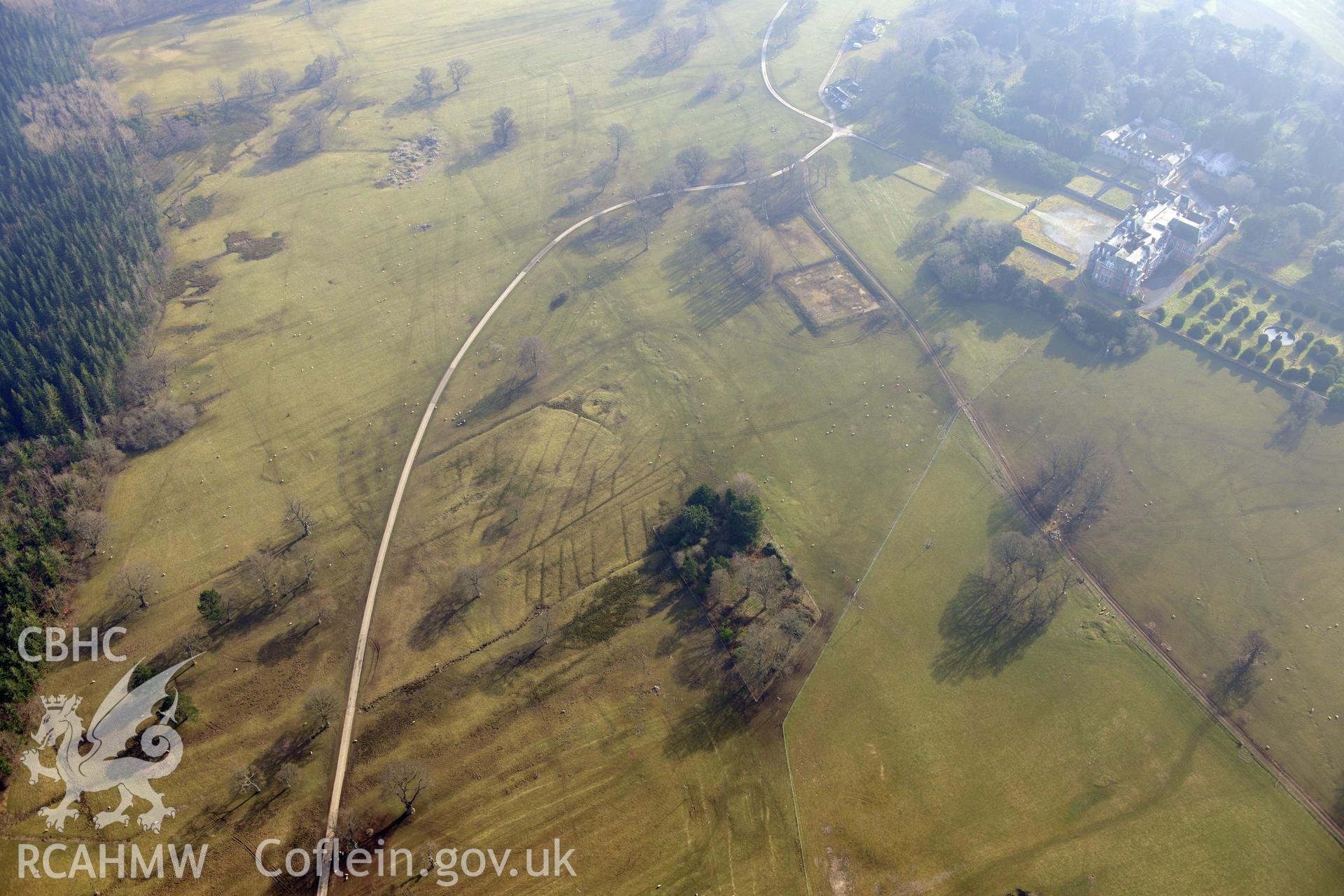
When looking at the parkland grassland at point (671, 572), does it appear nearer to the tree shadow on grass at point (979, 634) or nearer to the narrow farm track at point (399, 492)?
the tree shadow on grass at point (979, 634)

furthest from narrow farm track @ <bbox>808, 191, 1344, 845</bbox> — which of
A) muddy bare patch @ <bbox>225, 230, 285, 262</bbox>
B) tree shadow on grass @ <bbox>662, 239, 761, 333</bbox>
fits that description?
muddy bare patch @ <bbox>225, 230, 285, 262</bbox>

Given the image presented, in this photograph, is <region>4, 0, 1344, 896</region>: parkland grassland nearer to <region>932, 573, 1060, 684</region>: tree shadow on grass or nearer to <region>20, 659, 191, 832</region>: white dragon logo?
<region>932, 573, 1060, 684</region>: tree shadow on grass

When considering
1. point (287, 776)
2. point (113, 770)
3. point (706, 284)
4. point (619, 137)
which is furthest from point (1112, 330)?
point (113, 770)

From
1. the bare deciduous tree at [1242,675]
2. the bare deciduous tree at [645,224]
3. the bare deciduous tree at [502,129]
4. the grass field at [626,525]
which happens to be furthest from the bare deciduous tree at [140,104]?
the bare deciduous tree at [1242,675]

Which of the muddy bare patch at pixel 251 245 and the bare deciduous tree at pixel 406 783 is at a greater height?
the muddy bare patch at pixel 251 245

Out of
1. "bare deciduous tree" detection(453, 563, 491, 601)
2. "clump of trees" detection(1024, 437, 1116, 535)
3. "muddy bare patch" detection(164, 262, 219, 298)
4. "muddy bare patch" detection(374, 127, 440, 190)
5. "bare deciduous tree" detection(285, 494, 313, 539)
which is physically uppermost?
"muddy bare patch" detection(374, 127, 440, 190)

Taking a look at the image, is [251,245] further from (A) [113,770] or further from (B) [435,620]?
(A) [113,770]
